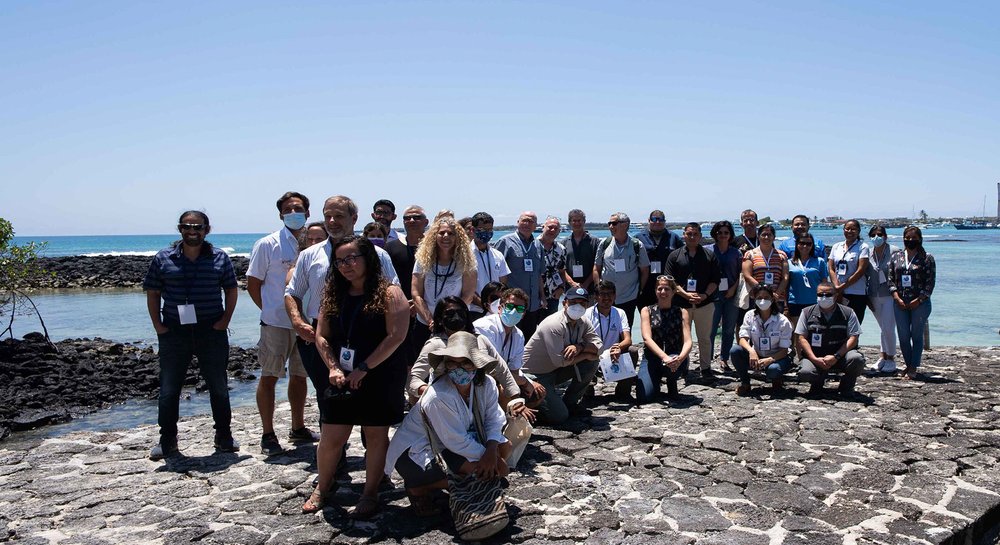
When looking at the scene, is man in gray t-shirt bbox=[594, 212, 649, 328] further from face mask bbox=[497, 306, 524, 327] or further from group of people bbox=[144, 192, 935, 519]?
face mask bbox=[497, 306, 524, 327]

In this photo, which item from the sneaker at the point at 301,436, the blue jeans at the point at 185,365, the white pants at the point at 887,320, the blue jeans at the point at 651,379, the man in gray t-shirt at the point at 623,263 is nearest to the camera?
the blue jeans at the point at 185,365

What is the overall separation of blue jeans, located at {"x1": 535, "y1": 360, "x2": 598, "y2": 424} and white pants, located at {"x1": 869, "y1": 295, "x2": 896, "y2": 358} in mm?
4506

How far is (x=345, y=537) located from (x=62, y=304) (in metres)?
25.5

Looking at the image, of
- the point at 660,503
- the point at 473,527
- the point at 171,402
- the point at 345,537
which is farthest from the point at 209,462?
the point at 660,503

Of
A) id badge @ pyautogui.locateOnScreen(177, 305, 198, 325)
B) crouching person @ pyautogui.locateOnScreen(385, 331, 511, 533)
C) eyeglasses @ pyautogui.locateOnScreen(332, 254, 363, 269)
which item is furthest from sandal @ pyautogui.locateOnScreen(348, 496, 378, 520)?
id badge @ pyautogui.locateOnScreen(177, 305, 198, 325)

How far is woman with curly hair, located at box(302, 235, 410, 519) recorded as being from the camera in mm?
4113

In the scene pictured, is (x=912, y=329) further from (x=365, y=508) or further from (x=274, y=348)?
(x=274, y=348)

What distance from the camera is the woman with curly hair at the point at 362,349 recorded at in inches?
162

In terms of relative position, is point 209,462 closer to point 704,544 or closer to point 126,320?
point 704,544

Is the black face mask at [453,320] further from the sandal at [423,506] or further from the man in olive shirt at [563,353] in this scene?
the man in olive shirt at [563,353]

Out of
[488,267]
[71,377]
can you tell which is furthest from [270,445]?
[71,377]

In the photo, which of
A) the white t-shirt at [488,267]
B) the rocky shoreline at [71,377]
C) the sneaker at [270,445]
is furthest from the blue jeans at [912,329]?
the rocky shoreline at [71,377]

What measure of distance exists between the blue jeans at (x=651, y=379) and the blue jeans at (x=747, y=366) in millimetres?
599

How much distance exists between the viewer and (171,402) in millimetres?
5547
